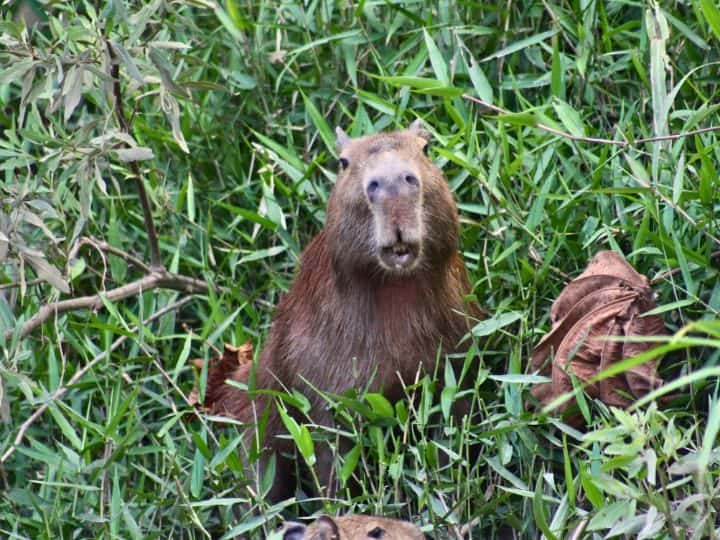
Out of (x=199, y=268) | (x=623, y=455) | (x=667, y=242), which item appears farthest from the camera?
(x=199, y=268)

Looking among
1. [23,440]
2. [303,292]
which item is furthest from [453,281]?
[23,440]

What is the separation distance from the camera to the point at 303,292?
4738 mm

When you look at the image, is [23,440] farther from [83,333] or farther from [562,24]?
[562,24]

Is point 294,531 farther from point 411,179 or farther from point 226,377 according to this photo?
point 226,377

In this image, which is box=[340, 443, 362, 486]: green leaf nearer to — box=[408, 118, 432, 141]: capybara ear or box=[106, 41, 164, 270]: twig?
box=[408, 118, 432, 141]: capybara ear

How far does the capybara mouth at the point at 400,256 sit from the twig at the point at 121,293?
1054 mm

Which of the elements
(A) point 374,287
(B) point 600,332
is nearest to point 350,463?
(A) point 374,287

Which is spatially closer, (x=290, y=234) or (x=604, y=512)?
(x=604, y=512)

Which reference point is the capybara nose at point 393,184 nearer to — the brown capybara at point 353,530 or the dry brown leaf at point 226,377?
the brown capybara at point 353,530

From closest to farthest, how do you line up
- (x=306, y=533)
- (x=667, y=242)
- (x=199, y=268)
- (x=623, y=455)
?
(x=623, y=455), (x=306, y=533), (x=667, y=242), (x=199, y=268)

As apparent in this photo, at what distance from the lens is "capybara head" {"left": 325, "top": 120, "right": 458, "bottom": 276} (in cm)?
419

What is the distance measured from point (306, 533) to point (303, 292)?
3.24 ft

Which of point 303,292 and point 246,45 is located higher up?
point 246,45

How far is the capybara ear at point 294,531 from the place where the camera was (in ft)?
12.9
